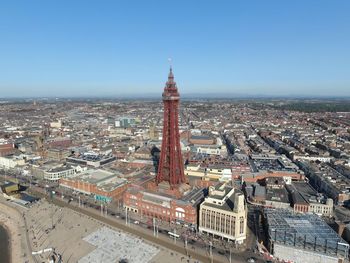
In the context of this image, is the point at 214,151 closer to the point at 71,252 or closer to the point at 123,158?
the point at 123,158

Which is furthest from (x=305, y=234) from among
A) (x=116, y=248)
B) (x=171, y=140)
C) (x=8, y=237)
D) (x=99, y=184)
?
(x=8, y=237)

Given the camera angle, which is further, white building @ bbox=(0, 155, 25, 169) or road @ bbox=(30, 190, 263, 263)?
white building @ bbox=(0, 155, 25, 169)

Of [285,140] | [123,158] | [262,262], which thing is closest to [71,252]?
[262,262]

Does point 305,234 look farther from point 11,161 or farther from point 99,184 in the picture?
point 11,161

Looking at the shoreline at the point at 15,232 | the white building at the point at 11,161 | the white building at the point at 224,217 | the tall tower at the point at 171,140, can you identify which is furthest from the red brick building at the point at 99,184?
the white building at the point at 11,161

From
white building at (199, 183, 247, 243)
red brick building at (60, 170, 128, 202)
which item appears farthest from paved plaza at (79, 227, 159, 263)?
red brick building at (60, 170, 128, 202)

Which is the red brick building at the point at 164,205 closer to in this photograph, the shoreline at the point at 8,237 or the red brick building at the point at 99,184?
the red brick building at the point at 99,184

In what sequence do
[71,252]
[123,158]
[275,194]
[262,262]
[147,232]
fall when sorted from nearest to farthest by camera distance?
[262,262] → [71,252] → [147,232] → [275,194] → [123,158]

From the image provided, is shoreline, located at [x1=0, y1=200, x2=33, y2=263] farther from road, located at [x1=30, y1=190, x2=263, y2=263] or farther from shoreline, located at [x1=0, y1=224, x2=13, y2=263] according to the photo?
road, located at [x1=30, y1=190, x2=263, y2=263]
